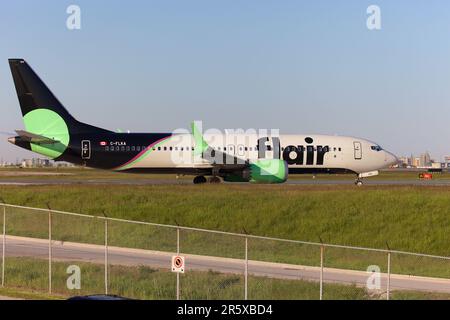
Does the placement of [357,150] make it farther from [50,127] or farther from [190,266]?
[190,266]

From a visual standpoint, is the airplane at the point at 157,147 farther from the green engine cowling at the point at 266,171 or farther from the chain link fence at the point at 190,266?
the chain link fence at the point at 190,266

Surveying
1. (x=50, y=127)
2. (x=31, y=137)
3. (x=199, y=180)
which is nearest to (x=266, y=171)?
(x=199, y=180)

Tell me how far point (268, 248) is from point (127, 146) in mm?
19045

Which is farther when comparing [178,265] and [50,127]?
[50,127]

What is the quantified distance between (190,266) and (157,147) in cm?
2526

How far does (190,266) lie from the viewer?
2348 cm

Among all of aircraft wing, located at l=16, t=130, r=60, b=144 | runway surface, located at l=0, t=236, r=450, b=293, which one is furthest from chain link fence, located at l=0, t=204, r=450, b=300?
aircraft wing, located at l=16, t=130, r=60, b=144

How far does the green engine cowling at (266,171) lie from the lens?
157ft

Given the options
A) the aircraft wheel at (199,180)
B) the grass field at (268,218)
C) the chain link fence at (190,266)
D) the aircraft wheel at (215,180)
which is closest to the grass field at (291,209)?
the grass field at (268,218)

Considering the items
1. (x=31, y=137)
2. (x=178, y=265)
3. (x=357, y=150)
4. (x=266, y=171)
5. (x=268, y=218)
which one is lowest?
(x=268, y=218)

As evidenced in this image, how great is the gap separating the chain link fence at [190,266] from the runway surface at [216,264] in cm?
4

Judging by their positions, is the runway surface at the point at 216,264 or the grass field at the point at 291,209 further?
the grass field at the point at 291,209

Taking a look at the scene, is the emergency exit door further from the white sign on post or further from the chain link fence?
the white sign on post
